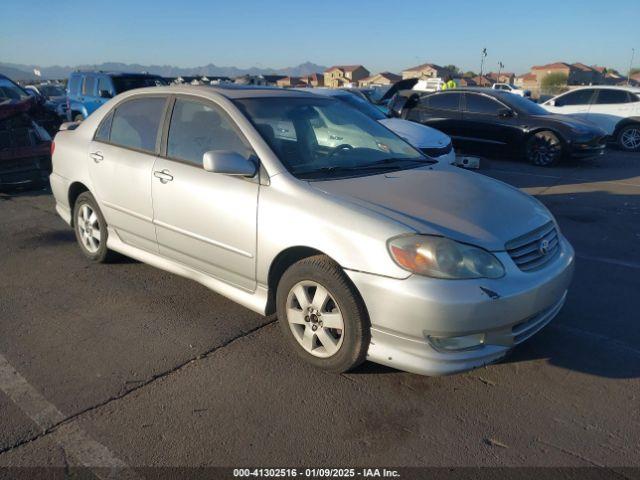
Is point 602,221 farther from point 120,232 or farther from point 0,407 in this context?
point 0,407

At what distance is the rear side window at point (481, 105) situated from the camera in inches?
442

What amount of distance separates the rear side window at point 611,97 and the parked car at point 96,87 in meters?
11.2

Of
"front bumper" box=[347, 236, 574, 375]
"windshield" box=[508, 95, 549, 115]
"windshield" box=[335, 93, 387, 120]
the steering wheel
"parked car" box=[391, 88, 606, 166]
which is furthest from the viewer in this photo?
"windshield" box=[508, 95, 549, 115]

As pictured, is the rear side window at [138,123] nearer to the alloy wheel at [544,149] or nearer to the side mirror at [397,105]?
the alloy wheel at [544,149]

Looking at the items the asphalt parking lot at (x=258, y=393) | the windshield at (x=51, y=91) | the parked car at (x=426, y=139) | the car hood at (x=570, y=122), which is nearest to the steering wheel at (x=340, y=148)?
the asphalt parking lot at (x=258, y=393)

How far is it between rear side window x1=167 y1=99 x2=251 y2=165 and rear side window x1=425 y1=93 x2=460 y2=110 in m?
8.97

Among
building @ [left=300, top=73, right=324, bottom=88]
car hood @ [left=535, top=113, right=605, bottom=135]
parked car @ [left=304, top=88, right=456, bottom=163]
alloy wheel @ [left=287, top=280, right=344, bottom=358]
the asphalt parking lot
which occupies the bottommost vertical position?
the asphalt parking lot

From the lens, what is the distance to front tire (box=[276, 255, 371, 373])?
2.89 m

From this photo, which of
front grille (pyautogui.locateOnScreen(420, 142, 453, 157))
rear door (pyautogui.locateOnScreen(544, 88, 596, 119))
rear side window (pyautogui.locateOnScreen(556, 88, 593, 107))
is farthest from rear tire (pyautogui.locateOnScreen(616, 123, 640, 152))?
front grille (pyautogui.locateOnScreen(420, 142, 453, 157))

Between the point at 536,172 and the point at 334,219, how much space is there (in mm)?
8246

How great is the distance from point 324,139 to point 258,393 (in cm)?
193

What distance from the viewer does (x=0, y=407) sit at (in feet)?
9.35

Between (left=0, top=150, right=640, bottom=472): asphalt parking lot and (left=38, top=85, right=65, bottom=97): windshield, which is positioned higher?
(left=38, top=85, right=65, bottom=97): windshield

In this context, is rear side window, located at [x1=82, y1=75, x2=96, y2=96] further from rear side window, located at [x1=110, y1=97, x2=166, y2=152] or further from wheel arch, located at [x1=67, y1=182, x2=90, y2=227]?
rear side window, located at [x1=110, y1=97, x2=166, y2=152]
